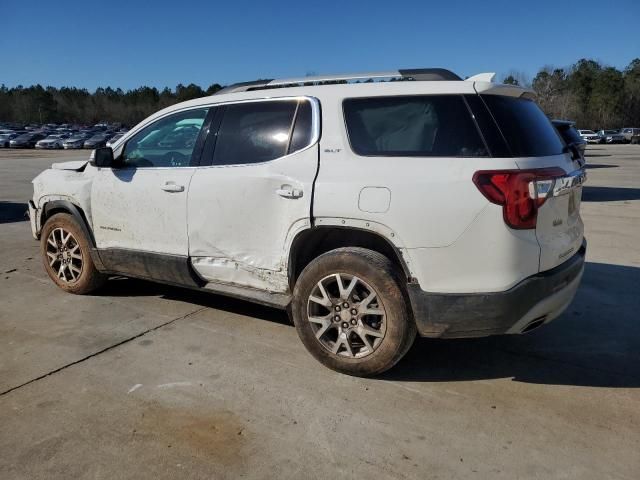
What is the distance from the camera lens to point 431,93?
3.33 meters

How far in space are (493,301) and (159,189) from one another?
274 centimetres

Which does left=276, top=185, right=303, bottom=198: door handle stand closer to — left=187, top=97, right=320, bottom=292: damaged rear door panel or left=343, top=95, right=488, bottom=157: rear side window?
left=187, top=97, right=320, bottom=292: damaged rear door panel

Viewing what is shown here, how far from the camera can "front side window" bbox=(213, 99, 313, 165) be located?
3764 mm

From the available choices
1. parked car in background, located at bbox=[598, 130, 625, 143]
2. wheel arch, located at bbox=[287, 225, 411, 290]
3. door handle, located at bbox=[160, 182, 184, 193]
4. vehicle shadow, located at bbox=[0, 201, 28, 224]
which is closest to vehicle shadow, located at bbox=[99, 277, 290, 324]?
wheel arch, located at bbox=[287, 225, 411, 290]

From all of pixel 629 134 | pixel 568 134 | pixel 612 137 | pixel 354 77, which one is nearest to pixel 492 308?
pixel 354 77

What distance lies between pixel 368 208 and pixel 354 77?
109cm

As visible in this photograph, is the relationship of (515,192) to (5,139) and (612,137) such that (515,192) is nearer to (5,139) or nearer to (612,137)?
(5,139)

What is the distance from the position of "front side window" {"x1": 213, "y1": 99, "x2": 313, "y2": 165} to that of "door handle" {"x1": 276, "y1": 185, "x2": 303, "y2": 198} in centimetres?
27

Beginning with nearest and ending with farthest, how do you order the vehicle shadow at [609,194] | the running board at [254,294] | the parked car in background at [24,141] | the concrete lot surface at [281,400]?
1. the concrete lot surface at [281,400]
2. the running board at [254,294]
3. the vehicle shadow at [609,194]
4. the parked car in background at [24,141]

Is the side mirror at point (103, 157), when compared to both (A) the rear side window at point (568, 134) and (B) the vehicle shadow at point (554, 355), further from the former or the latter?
(A) the rear side window at point (568, 134)

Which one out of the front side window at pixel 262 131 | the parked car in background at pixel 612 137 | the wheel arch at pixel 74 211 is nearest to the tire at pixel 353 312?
the front side window at pixel 262 131

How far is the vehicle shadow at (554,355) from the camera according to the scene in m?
3.57

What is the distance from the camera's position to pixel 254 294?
4000 millimetres

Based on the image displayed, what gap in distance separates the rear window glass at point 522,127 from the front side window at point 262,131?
1.25 metres
